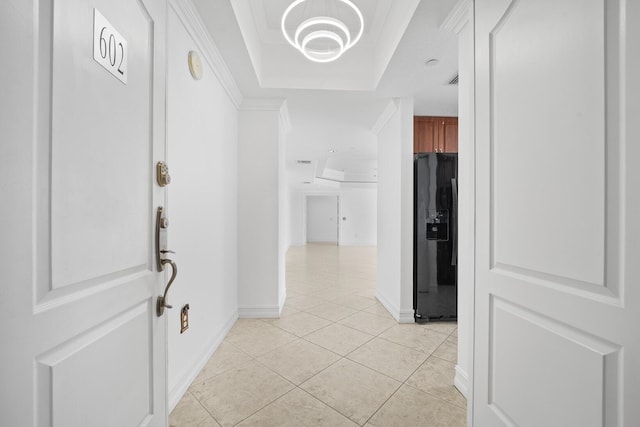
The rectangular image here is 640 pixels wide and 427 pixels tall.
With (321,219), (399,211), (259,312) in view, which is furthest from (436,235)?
(321,219)

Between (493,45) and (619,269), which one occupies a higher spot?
(493,45)

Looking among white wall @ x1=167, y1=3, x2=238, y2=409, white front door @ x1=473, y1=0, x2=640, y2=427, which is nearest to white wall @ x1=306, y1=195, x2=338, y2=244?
white wall @ x1=167, y1=3, x2=238, y2=409

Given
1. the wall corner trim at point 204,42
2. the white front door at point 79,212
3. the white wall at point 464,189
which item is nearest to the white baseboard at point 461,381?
the white wall at point 464,189

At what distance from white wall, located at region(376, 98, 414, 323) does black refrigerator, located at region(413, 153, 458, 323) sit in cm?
9

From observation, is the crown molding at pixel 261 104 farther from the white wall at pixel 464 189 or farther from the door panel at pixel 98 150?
the door panel at pixel 98 150

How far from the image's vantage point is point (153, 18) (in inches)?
38.9

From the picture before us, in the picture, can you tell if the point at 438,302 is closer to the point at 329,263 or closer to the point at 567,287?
the point at 567,287

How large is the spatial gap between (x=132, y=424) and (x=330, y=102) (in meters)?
3.01

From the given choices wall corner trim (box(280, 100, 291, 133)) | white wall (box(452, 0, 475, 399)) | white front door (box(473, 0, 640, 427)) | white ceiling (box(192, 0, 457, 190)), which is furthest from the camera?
wall corner trim (box(280, 100, 291, 133))

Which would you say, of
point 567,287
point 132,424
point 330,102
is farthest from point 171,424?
point 330,102

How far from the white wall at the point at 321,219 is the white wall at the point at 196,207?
9219 millimetres

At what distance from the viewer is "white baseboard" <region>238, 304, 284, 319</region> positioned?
2904 millimetres

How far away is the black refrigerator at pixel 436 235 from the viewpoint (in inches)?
107

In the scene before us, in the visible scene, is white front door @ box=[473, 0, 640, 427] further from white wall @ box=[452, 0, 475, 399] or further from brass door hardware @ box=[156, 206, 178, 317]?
brass door hardware @ box=[156, 206, 178, 317]
